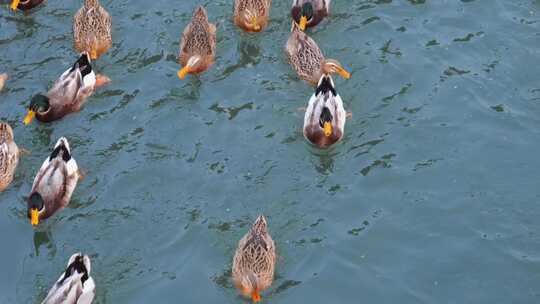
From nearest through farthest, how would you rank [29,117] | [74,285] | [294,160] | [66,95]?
[74,285], [294,160], [29,117], [66,95]

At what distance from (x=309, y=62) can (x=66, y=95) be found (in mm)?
3642

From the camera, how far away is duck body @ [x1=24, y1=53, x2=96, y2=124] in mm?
13758

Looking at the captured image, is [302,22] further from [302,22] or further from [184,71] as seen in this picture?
[184,71]

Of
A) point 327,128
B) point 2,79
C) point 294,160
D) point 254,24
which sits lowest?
point 294,160

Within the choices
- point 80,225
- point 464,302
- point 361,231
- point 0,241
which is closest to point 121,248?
point 80,225

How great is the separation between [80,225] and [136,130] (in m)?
1.89

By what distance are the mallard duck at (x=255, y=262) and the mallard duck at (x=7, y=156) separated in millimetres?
3534

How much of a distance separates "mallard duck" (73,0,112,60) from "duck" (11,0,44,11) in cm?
108

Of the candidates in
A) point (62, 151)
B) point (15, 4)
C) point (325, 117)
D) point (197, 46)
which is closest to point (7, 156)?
point (62, 151)

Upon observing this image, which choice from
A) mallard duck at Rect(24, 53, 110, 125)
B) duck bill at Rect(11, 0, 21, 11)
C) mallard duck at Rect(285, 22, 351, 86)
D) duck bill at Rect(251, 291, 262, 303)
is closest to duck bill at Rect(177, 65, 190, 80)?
mallard duck at Rect(24, 53, 110, 125)

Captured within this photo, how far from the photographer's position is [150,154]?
1333cm

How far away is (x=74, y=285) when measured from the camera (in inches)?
438

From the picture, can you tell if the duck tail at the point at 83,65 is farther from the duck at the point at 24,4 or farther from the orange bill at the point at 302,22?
the orange bill at the point at 302,22

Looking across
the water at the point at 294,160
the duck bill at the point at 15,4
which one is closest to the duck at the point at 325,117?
the water at the point at 294,160
